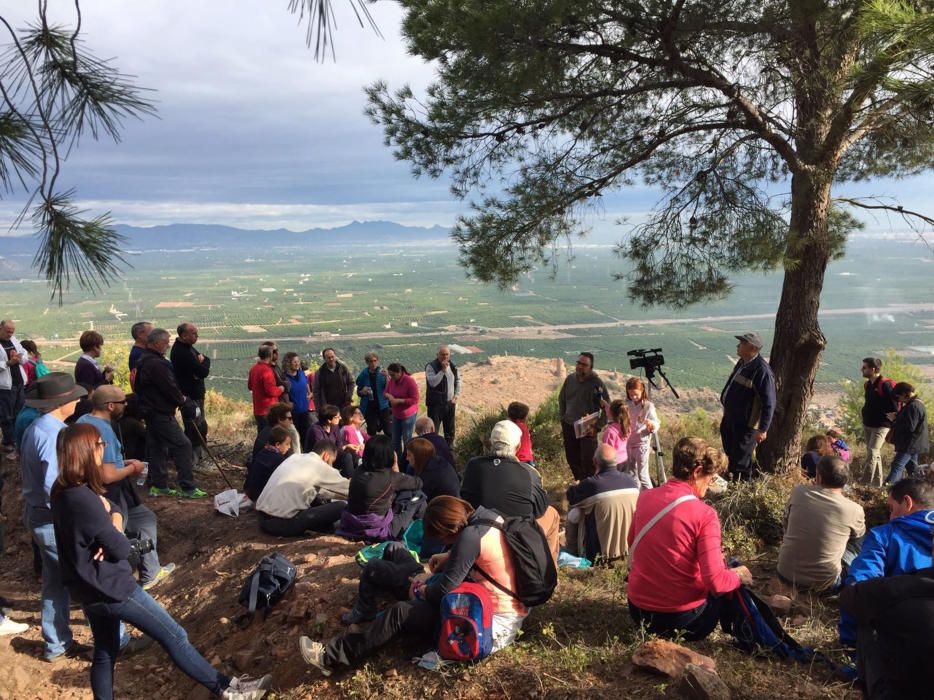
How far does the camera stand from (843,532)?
3.60m

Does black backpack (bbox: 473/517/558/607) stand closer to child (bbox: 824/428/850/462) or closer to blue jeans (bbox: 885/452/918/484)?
child (bbox: 824/428/850/462)

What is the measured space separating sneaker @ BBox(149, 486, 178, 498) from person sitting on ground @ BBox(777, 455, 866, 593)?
5.61 meters

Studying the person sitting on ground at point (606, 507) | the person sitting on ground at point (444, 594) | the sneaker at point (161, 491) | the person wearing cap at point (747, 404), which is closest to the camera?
the person sitting on ground at point (444, 594)

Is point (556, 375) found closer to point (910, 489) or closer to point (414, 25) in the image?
point (414, 25)

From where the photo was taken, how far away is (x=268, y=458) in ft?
16.4

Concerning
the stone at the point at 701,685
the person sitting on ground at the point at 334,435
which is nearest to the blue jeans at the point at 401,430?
the person sitting on ground at the point at 334,435

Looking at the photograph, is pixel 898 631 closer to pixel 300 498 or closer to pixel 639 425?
pixel 639 425

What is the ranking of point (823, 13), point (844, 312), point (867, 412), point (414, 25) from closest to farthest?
point (823, 13)
point (414, 25)
point (867, 412)
point (844, 312)

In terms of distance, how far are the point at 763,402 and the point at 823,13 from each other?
10.5ft

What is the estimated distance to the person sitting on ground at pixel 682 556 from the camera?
2.78 meters

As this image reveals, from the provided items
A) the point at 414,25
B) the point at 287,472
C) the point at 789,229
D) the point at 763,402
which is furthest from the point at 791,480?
the point at 414,25

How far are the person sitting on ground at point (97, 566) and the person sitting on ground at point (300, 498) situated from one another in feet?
5.96

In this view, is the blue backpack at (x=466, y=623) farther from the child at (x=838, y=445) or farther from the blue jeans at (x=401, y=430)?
the child at (x=838, y=445)

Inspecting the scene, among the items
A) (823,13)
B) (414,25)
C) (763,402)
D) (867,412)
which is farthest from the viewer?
(867,412)
